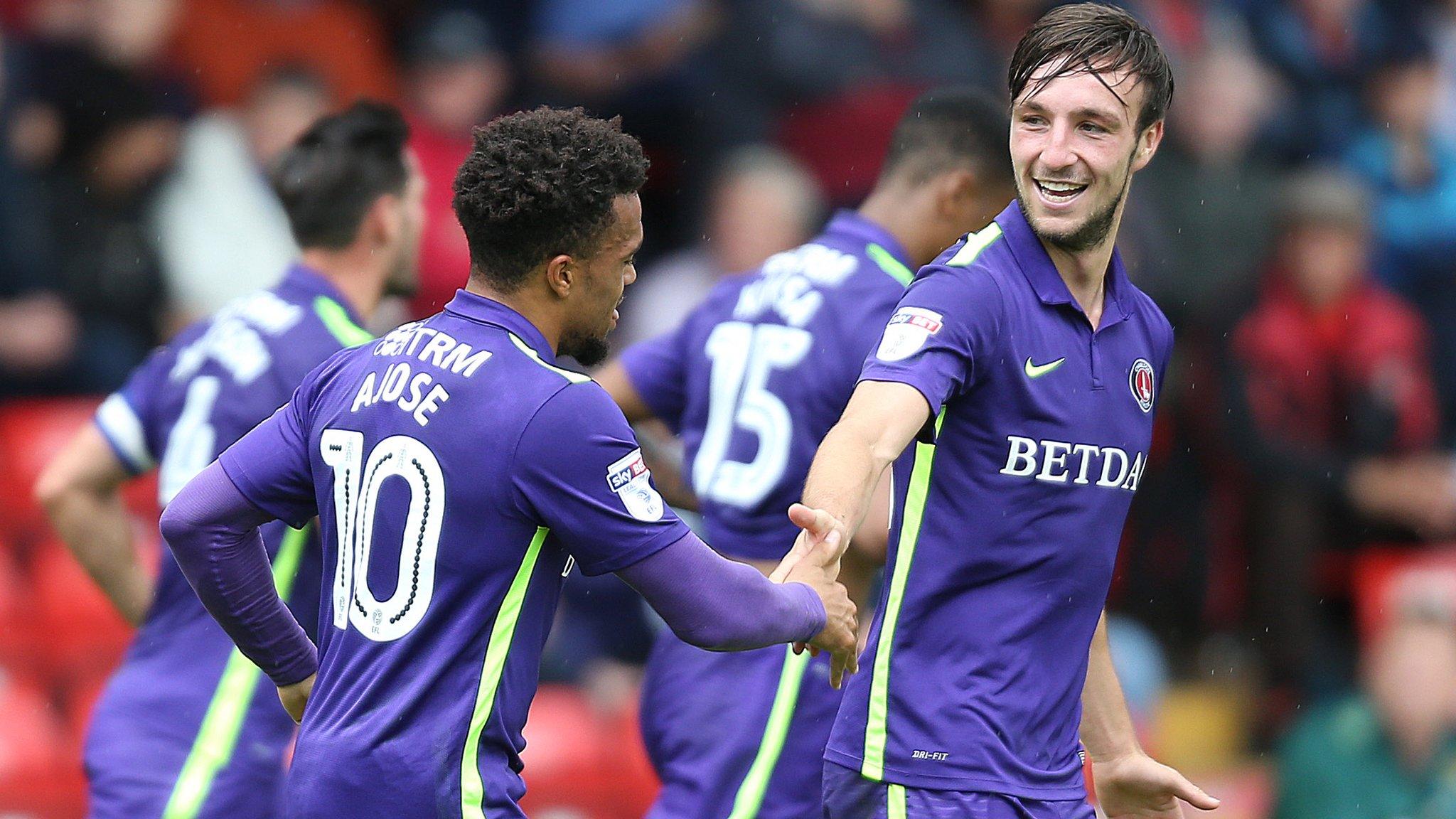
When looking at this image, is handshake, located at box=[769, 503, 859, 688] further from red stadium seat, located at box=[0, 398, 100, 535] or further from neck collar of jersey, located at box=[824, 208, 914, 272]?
red stadium seat, located at box=[0, 398, 100, 535]

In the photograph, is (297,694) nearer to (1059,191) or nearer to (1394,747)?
(1059,191)

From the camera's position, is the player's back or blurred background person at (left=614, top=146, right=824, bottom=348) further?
blurred background person at (left=614, top=146, right=824, bottom=348)

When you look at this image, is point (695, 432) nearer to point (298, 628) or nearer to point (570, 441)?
point (298, 628)

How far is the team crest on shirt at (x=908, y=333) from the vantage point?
11.7 ft

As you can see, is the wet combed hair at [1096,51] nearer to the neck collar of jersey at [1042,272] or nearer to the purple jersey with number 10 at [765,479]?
the neck collar of jersey at [1042,272]

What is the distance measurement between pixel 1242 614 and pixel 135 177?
533 centimetres

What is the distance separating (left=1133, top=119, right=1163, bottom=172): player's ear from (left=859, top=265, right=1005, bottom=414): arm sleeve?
0.53 metres

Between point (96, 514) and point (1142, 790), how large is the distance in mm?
2988

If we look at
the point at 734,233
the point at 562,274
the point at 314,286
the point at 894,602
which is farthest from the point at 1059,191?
the point at 734,233

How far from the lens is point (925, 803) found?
371cm

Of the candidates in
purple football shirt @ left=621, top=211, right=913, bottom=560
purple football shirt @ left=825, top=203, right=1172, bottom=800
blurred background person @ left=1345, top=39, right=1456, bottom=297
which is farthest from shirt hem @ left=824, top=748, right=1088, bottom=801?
blurred background person @ left=1345, top=39, right=1456, bottom=297

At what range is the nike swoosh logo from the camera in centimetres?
370

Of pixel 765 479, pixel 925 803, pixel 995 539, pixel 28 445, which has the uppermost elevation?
pixel 995 539

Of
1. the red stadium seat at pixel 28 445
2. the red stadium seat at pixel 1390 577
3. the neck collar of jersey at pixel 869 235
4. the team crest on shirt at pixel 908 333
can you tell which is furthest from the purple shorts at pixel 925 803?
the red stadium seat at pixel 1390 577
